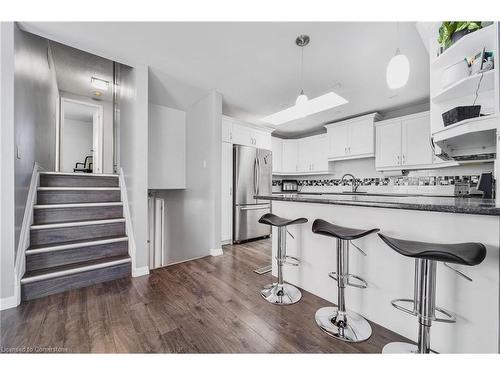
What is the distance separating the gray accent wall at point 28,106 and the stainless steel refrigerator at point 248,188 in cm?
251

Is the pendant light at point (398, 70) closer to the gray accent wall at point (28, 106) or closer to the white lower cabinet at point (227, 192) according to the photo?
the white lower cabinet at point (227, 192)

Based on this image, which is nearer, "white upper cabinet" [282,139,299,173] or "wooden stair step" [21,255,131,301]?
"wooden stair step" [21,255,131,301]

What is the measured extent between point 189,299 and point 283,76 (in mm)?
2733

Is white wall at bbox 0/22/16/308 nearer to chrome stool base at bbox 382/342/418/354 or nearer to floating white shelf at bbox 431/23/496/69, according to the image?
chrome stool base at bbox 382/342/418/354

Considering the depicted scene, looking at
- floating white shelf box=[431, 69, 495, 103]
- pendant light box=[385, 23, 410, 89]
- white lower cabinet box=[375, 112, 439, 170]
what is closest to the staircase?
pendant light box=[385, 23, 410, 89]

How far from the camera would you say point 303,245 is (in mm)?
2051

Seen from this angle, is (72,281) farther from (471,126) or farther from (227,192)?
(471,126)

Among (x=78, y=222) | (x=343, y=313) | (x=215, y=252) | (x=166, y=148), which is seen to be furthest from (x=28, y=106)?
(x=343, y=313)

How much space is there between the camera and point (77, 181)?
9.31 feet

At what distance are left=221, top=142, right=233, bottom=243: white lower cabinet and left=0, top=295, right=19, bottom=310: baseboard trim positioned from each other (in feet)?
7.77

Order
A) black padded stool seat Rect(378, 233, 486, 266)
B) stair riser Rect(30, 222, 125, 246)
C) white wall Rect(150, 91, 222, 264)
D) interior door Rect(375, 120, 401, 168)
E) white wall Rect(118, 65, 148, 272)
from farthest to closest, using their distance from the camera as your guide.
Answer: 1. interior door Rect(375, 120, 401, 168)
2. white wall Rect(150, 91, 222, 264)
3. white wall Rect(118, 65, 148, 272)
4. stair riser Rect(30, 222, 125, 246)
5. black padded stool seat Rect(378, 233, 486, 266)

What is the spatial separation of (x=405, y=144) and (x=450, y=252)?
313 centimetres

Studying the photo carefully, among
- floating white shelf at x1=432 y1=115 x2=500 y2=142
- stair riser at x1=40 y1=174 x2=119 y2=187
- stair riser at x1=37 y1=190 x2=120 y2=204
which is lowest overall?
stair riser at x1=37 y1=190 x2=120 y2=204

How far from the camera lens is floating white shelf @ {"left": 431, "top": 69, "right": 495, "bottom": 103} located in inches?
54.3
